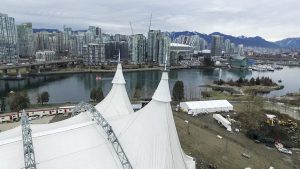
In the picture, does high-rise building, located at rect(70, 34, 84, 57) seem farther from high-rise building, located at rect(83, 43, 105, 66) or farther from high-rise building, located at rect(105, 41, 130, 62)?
high-rise building, located at rect(83, 43, 105, 66)

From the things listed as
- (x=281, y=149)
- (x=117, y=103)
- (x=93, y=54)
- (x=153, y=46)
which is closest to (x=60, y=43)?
(x=93, y=54)

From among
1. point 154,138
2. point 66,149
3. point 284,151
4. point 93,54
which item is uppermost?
point 93,54

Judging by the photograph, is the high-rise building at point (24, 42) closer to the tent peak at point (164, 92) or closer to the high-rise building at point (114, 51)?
the high-rise building at point (114, 51)

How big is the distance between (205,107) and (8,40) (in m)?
49.8

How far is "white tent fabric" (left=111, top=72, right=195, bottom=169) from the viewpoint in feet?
22.1

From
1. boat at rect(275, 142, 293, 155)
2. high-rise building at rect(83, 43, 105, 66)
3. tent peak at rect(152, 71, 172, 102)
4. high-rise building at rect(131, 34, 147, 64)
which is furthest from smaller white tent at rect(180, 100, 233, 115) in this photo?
high-rise building at rect(131, 34, 147, 64)

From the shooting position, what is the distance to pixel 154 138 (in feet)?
22.5

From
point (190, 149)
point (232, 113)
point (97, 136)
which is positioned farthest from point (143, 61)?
point (97, 136)

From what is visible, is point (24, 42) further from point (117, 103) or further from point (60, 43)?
point (117, 103)

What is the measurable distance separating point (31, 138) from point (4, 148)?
28.6 inches

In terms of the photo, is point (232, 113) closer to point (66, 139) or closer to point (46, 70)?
point (66, 139)

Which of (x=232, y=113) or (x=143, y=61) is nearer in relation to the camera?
(x=232, y=113)

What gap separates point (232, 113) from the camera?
17.8m

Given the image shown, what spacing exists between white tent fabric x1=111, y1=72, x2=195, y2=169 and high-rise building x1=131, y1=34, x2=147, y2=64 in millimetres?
48714
